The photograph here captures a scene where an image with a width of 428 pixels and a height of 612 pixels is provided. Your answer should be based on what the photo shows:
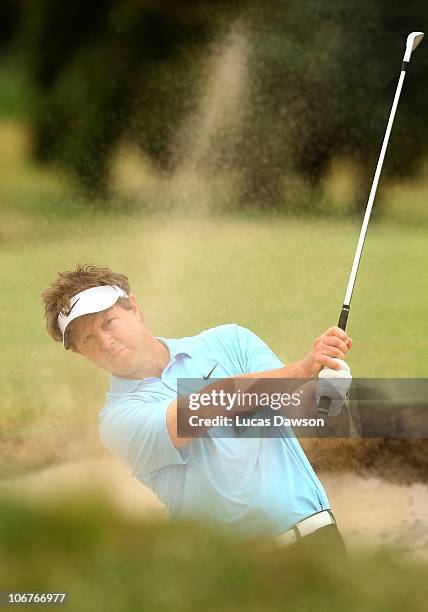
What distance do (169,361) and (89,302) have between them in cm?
18

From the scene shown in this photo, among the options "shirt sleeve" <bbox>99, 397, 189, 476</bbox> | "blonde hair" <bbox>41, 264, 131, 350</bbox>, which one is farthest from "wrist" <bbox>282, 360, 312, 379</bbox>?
"blonde hair" <bbox>41, 264, 131, 350</bbox>

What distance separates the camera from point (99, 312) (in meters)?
1.92

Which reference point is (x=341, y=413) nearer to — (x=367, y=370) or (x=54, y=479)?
(x=367, y=370)

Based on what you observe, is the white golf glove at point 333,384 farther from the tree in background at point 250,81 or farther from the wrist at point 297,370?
the tree in background at point 250,81

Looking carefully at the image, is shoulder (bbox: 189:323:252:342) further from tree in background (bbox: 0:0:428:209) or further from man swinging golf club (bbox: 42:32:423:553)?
tree in background (bbox: 0:0:428:209)

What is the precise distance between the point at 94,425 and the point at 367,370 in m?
0.53

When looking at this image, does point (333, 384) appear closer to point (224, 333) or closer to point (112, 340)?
point (224, 333)

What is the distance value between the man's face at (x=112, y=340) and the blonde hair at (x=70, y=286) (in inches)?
1.2

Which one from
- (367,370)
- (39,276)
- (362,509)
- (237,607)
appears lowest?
(237,607)

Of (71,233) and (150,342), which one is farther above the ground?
(71,233)

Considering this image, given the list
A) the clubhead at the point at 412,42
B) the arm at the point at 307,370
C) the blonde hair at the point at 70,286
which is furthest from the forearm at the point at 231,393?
the clubhead at the point at 412,42

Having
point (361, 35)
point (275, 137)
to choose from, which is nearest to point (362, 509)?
point (275, 137)

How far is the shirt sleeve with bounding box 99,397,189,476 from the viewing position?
6.22 feet

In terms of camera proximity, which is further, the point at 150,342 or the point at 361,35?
the point at 361,35
